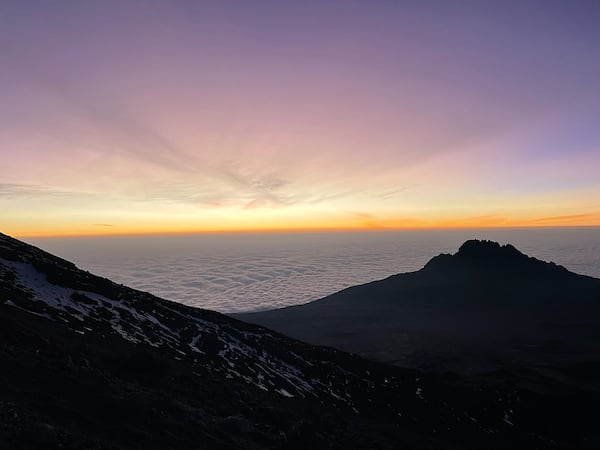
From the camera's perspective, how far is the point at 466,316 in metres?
141

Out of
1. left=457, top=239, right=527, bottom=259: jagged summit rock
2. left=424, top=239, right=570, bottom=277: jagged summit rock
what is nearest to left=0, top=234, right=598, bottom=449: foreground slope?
left=424, top=239, right=570, bottom=277: jagged summit rock

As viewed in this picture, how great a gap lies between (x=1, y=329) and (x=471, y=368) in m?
93.6

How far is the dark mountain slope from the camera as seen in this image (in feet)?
332

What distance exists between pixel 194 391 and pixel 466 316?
13565 cm

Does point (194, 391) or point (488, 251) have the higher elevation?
point (194, 391)

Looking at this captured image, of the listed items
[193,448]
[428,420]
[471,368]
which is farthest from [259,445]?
[471,368]

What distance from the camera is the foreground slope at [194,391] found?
16.7 m

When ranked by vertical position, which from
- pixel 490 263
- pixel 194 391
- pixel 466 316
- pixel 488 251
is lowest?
pixel 466 316

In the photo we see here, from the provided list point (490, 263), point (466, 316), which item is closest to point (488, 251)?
point (490, 263)

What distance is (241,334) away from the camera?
55375 millimetres

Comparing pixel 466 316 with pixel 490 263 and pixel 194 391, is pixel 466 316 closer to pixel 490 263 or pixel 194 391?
pixel 490 263

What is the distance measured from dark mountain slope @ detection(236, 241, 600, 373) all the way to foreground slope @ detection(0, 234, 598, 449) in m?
32.8

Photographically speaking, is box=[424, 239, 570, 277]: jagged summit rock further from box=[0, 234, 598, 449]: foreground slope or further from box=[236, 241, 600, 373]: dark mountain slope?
box=[0, 234, 598, 449]: foreground slope

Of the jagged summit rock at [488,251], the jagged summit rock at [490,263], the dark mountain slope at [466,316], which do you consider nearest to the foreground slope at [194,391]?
the dark mountain slope at [466,316]
